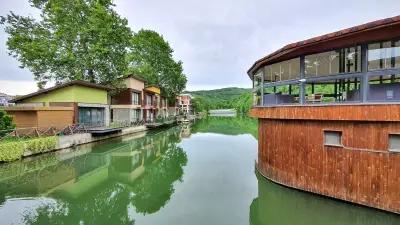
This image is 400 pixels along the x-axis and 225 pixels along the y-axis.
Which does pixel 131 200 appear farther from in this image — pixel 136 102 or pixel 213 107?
pixel 213 107

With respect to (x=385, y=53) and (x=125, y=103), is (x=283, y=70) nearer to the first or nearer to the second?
(x=385, y=53)

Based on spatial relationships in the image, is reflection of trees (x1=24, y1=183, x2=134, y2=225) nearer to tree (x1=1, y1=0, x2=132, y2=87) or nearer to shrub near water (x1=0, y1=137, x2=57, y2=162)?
shrub near water (x1=0, y1=137, x2=57, y2=162)

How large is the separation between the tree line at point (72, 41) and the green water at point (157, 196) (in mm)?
17536

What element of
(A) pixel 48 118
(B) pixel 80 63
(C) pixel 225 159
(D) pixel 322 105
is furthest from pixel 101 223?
(B) pixel 80 63

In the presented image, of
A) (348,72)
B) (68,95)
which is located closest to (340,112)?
(348,72)

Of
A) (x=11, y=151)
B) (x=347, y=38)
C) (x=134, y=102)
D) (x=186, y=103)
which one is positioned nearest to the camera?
(x=347, y=38)

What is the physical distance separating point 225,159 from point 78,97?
19.5 m

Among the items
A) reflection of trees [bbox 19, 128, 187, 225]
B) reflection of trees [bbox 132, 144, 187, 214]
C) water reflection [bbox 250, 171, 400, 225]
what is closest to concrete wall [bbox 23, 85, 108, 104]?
reflection of trees [bbox 19, 128, 187, 225]

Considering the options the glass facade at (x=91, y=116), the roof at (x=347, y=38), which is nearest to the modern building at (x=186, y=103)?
the glass facade at (x=91, y=116)

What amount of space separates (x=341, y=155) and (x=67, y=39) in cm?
3457

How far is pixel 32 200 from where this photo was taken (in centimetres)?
1353

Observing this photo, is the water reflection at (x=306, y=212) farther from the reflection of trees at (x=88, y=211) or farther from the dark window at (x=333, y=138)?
the reflection of trees at (x=88, y=211)

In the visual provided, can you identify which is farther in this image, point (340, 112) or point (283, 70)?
point (283, 70)

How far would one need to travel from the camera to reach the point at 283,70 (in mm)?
17781
